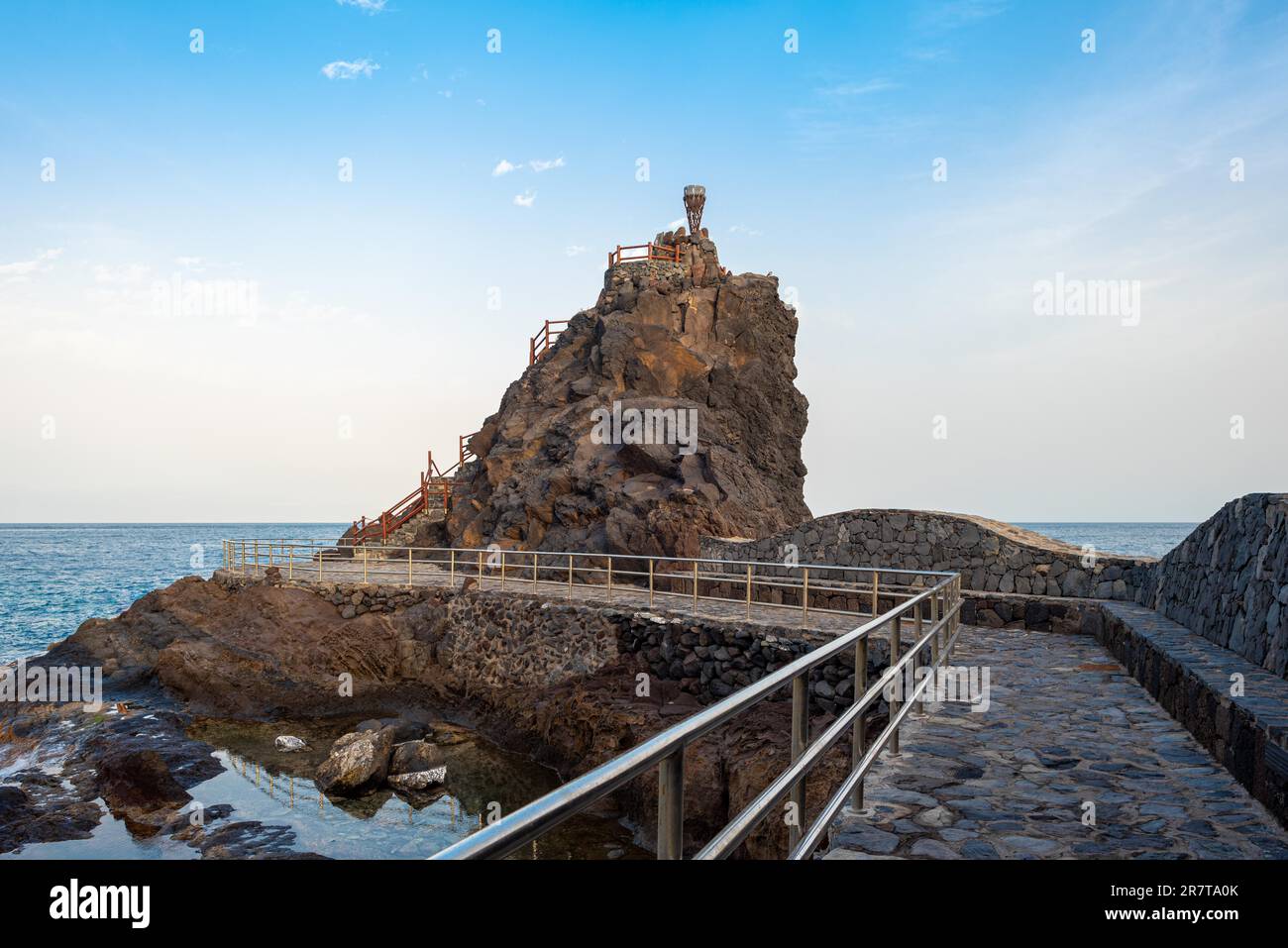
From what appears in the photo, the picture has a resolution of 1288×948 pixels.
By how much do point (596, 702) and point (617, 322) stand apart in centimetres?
1938

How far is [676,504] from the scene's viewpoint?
21984 millimetres

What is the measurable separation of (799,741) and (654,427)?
2316cm

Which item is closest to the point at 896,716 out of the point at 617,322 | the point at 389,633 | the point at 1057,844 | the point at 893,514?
the point at 1057,844

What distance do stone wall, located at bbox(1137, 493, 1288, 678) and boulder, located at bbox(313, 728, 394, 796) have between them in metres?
11.6

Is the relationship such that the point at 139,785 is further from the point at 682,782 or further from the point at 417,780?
the point at 682,782

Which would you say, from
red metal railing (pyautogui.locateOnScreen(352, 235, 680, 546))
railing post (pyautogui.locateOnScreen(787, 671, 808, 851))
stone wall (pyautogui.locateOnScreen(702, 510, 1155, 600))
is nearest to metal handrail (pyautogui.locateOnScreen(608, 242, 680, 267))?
red metal railing (pyautogui.locateOnScreen(352, 235, 680, 546))

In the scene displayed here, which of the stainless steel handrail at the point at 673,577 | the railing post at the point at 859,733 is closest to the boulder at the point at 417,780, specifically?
the stainless steel handrail at the point at 673,577

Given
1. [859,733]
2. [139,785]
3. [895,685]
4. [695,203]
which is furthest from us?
[695,203]

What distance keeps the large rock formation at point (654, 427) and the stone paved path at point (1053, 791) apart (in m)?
14.5

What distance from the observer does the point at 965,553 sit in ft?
51.7

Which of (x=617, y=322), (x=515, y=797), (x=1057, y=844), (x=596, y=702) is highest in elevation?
(x=617, y=322)

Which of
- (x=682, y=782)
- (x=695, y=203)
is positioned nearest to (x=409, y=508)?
(x=695, y=203)
